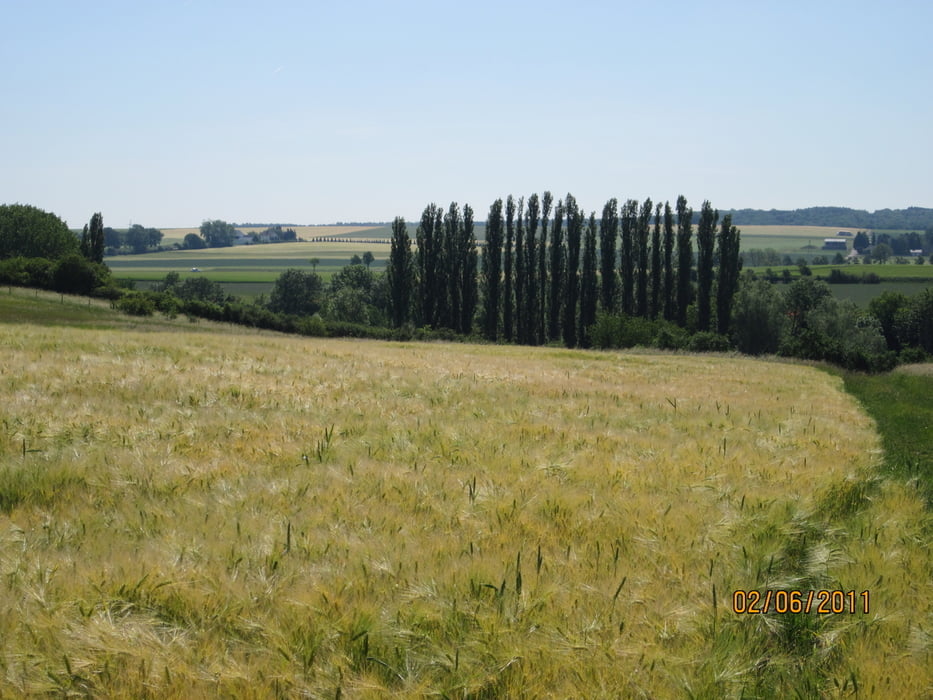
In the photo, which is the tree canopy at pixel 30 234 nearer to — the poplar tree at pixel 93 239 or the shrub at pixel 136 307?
the poplar tree at pixel 93 239

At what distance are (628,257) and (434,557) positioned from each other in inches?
3296

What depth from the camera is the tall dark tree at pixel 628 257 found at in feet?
279

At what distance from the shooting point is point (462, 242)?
87312 mm

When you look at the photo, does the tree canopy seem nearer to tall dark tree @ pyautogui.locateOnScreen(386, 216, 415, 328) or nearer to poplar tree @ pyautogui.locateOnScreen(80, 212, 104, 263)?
poplar tree @ pyautogui.locateOnScreen(80, 212, 104, 263)

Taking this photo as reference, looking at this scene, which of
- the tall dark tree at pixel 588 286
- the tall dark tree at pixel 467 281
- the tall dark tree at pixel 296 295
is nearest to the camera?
the tall dark tree at pixel 588 286

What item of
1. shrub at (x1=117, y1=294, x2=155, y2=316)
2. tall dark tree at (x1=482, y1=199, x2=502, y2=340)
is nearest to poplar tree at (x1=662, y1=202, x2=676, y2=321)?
tall dark tree at (x1=482, y1=199, x2=502, y2=340)

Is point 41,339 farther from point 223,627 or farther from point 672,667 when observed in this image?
point 672,667

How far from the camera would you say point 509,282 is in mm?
84562

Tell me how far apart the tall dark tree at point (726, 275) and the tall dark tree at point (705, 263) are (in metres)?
1.11

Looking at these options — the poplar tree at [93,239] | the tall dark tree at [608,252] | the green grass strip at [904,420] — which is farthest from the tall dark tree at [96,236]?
the green grass strip at [904,420]

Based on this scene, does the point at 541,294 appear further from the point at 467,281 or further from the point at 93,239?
the point at 93,239

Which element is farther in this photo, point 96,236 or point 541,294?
point 96,236
